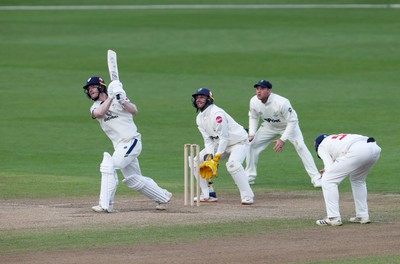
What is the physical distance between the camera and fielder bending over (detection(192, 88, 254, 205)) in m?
17.4

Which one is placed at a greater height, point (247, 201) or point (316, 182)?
point (316, 182)

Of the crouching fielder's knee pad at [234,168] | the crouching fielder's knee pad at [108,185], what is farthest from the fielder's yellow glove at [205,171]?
the crouching fielder's knee pad at [108,185]

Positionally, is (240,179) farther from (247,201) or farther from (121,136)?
(121,136)

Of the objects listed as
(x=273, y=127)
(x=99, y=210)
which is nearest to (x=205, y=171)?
(x=99, y=210)

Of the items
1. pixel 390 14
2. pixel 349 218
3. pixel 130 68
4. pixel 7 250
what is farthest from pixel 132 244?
pixel 390 14

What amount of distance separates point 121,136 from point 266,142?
4.94m

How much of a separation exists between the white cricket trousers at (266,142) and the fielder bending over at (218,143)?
257 cm

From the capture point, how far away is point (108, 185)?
16078 millimetres

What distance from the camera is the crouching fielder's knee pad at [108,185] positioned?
16062 millimetres

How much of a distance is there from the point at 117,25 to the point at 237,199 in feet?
88.3

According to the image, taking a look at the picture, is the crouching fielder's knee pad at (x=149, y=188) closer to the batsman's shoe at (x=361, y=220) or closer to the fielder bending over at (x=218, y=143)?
the fielder bending over at (x=218, y=143)

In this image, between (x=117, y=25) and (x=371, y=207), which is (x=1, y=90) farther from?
(x=371, y=207)

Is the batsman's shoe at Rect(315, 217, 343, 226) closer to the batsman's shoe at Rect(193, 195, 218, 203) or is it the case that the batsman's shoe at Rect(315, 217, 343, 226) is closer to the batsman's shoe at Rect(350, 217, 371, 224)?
the batsman's shoe at Rect(350, 217, 371, 224)

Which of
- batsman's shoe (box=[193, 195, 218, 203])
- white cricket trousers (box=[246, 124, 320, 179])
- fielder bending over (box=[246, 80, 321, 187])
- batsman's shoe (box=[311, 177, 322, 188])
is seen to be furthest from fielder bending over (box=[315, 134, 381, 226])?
white cricket trousers (box=[246, 124, 320, 179])
